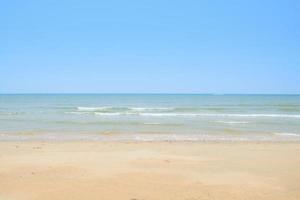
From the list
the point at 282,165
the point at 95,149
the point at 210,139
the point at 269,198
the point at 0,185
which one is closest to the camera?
the point at 269,198

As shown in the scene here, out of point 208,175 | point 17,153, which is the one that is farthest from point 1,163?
point 208,175

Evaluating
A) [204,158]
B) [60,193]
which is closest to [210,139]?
[204,158]

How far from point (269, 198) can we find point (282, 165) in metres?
2.83

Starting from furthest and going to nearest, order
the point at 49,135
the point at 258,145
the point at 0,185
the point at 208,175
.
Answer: the point at 49,135, the point at 258,145, the point at 208,175, the point at 0,185

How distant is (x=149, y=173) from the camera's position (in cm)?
703

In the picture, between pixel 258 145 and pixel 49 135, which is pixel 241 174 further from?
pixel 49 135

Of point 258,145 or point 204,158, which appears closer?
point 204,158

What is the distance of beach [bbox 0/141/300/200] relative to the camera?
562cm

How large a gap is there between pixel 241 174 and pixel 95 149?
515 centimetres

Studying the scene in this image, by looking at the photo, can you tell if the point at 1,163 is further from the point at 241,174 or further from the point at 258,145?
the point at 258,145

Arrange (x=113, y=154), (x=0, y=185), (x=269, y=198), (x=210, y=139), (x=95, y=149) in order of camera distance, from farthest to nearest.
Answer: (x=210, y=139) < (x=95, y=149) < (x=113, y=154) < (x=0, y=185) < (x=269, y=198)

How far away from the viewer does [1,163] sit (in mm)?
8109

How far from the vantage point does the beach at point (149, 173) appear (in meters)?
5.62

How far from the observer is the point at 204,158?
351 inches
